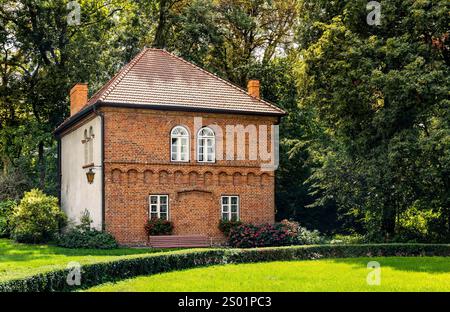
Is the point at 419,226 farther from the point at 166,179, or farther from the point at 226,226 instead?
the point at 166,179

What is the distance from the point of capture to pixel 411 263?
820 inches

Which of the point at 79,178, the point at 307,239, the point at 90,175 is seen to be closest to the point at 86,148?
the point at 79,178

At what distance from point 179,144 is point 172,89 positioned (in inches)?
98.1

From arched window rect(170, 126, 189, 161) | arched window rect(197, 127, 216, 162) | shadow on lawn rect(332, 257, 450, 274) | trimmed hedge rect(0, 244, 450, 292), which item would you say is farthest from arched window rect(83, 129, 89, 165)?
shadow on lawn rect(332, 257, 450, 274)

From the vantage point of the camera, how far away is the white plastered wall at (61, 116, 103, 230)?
→ 2770 centimetres

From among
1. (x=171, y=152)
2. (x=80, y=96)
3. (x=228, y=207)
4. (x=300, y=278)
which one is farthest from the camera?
(x=80, y=96)

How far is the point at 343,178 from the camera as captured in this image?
28.5 meters

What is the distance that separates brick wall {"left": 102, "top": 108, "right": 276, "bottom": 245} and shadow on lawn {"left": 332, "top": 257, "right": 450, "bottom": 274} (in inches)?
315

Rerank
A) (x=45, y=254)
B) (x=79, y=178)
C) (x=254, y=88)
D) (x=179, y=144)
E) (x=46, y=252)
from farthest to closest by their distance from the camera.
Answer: (x=254, y=88) → (x=79, y=178) → (x=179, y=144) → (x=46, y=252) → (x=45, y=254)

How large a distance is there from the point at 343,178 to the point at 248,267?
384 inches

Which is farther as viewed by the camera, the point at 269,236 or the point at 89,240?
the point at 269,236

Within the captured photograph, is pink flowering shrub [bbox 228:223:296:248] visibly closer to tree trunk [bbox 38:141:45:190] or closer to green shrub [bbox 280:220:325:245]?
green shrub [bbox 280:220:325:245]

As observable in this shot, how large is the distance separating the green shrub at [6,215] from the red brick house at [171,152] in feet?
12.4

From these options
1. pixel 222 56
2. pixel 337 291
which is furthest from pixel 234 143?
pixel 337 291
